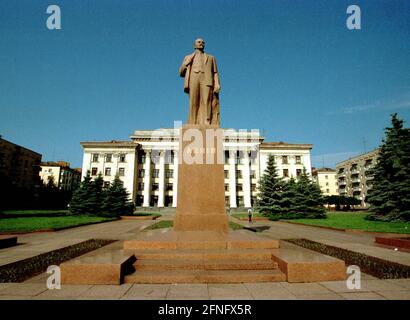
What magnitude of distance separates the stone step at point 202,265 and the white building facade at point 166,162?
4911 centimetres

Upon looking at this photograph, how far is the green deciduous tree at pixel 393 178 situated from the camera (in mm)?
21766

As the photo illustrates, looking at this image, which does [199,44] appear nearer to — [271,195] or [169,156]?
[271,195]

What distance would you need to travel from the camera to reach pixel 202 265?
4.84 metres

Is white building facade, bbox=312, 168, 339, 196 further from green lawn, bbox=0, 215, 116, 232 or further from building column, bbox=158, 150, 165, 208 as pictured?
green lawn, bbox=0, 215, 116, 232

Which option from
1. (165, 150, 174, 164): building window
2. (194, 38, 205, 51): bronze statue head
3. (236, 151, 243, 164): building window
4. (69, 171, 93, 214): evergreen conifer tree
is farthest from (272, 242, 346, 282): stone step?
(165, 150, 174, 164): building window

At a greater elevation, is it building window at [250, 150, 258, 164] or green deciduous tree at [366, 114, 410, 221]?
building window at [250, 150, 258, 164]

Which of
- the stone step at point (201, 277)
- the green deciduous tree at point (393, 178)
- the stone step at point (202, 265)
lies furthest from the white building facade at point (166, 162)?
the stone step at point (201, 277)

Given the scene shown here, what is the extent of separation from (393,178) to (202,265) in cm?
2604

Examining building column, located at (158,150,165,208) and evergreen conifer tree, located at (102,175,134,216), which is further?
building column, located at (158,150,165,208)

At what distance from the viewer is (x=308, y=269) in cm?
445

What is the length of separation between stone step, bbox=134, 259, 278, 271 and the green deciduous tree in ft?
74.9

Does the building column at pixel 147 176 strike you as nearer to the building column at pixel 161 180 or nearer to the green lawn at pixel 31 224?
the building column at pixel 161 180

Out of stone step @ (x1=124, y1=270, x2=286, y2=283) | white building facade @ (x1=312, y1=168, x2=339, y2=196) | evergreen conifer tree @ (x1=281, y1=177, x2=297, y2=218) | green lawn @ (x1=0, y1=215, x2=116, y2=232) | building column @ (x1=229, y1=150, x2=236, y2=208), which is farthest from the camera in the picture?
white building facade @ (x1=312, y1=168, x2=339, y2=196)

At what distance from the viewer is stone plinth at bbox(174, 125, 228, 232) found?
282 inches
